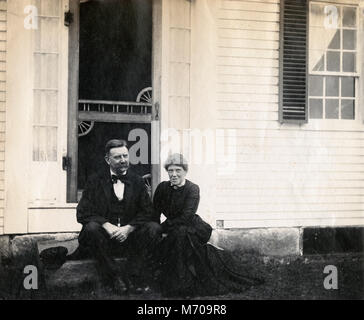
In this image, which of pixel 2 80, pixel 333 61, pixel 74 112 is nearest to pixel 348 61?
pixel 333 61

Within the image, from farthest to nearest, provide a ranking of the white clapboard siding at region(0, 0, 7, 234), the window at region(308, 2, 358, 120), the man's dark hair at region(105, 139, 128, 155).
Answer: the window at region(308, 2, 358, 120)
the man's dark hair at region(105, 139, 128, 155)
the white clapboard siding at region(0, 0, 7, 234)

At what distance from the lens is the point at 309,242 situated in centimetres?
437

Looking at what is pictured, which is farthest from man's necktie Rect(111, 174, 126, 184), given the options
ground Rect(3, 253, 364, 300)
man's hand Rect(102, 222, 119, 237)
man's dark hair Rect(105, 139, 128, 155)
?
ground Rect(3, 253, 364, 300)

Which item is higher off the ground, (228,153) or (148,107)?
(148,107)

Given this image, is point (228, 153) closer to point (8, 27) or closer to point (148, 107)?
point (148, 107)

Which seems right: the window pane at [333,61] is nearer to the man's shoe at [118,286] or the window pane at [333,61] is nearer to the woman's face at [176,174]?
the woman's face at [176,174]

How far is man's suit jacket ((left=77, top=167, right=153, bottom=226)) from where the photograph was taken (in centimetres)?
402

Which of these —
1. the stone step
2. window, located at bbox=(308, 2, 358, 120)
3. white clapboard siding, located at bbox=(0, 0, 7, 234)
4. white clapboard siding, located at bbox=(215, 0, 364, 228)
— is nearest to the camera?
white clapboard siding, located at bbox=(0, 0, 7, 234)

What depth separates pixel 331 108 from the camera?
440 cm

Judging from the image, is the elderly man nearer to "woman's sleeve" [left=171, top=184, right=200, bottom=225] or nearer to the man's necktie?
the man's necktie

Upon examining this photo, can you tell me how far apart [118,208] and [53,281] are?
820 millimetres

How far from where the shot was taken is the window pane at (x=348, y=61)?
439 cm

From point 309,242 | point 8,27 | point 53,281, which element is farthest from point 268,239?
point 8,27

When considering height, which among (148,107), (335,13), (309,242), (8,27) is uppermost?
(335,13)
